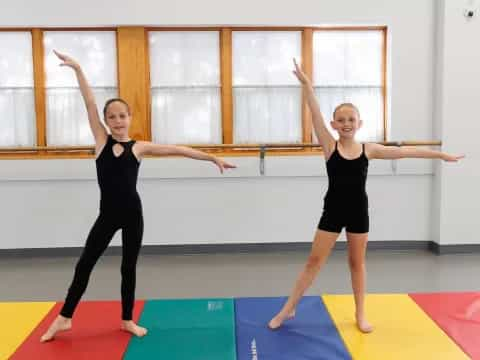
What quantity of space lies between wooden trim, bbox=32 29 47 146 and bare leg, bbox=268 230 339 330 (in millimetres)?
3714

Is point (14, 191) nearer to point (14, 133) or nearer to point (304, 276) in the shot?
point (14, 133)

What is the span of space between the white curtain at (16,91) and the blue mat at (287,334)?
11.4ft

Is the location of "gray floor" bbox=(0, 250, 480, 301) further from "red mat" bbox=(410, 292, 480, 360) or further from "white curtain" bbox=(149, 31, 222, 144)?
"white curtain" bbox=(149, 31, 222, 144)

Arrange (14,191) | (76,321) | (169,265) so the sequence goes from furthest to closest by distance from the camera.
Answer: (14,191)
(169,265)
(76,321)

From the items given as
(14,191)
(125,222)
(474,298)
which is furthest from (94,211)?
(474,298)

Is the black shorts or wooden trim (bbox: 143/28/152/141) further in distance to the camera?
wooden trim (bbox: 143/28/152/141)

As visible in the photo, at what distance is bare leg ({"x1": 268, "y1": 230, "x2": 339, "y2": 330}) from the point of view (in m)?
2.86

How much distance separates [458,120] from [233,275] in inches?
118

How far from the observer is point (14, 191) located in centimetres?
525

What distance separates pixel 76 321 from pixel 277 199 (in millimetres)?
2827

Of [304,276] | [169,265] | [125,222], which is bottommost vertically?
[169,265]

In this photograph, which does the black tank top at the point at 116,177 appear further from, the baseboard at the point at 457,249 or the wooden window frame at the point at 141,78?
the baseboard at the point at 457,249

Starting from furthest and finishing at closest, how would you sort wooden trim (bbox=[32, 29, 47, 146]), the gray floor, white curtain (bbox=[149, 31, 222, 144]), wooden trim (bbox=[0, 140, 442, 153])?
1. white curtain (bbox=[149, 31, 222, 144])
2. wooden trim (bbox=[32, 29, 47, 146])
3. wooden trim (bbox=[0, 140, 442, 153])
4. the gray floor

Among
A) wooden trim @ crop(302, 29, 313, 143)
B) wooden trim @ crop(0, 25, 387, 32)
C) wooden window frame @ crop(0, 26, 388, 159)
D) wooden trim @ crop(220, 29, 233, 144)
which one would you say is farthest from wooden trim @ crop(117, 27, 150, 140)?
wooden trim @ crop(302, 29, 313, 143)
